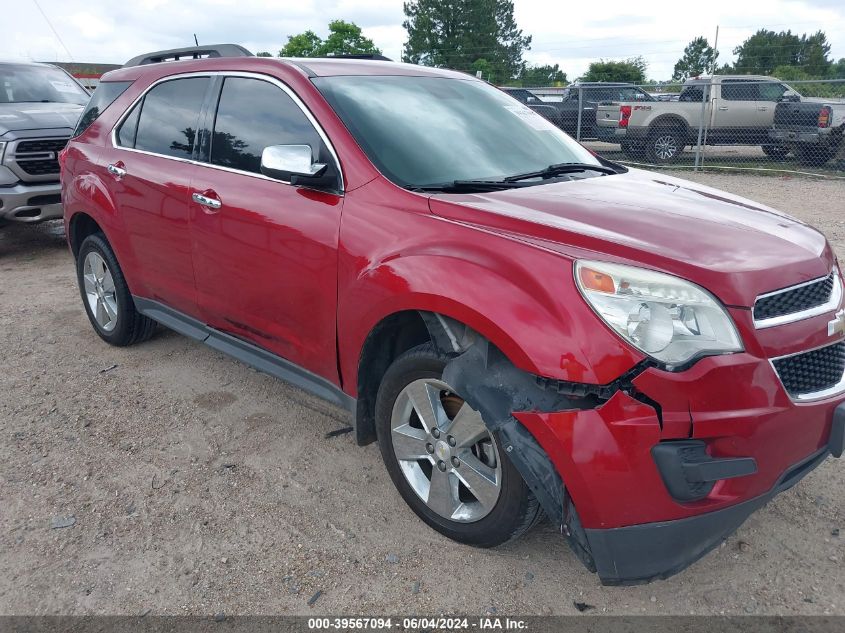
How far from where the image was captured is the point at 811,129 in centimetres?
1357

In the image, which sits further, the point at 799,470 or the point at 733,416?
the point at 799,470

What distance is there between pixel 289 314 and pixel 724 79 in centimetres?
1439

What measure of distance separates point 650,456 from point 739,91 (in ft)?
48.8

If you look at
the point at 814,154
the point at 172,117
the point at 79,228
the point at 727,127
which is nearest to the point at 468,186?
the point at 172,117

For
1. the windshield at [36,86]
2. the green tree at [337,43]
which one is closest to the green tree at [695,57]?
the green tree at [337,43]

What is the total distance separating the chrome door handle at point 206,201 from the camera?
3.47m

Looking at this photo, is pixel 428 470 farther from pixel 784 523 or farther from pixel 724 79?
pixel 724 79

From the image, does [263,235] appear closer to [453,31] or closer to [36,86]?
[36,86]

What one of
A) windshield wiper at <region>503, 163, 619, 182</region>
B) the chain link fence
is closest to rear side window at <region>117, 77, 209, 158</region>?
windshield wiper at <region>503, 163, 619, 182</region>

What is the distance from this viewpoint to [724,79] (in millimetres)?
14766

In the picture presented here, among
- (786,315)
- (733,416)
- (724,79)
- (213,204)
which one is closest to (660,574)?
(733,416)

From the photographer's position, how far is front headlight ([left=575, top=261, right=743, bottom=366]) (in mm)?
2102

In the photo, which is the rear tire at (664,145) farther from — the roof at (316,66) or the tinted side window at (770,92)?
the roof at (316,66)

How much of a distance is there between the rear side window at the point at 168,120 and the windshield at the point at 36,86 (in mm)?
5373
